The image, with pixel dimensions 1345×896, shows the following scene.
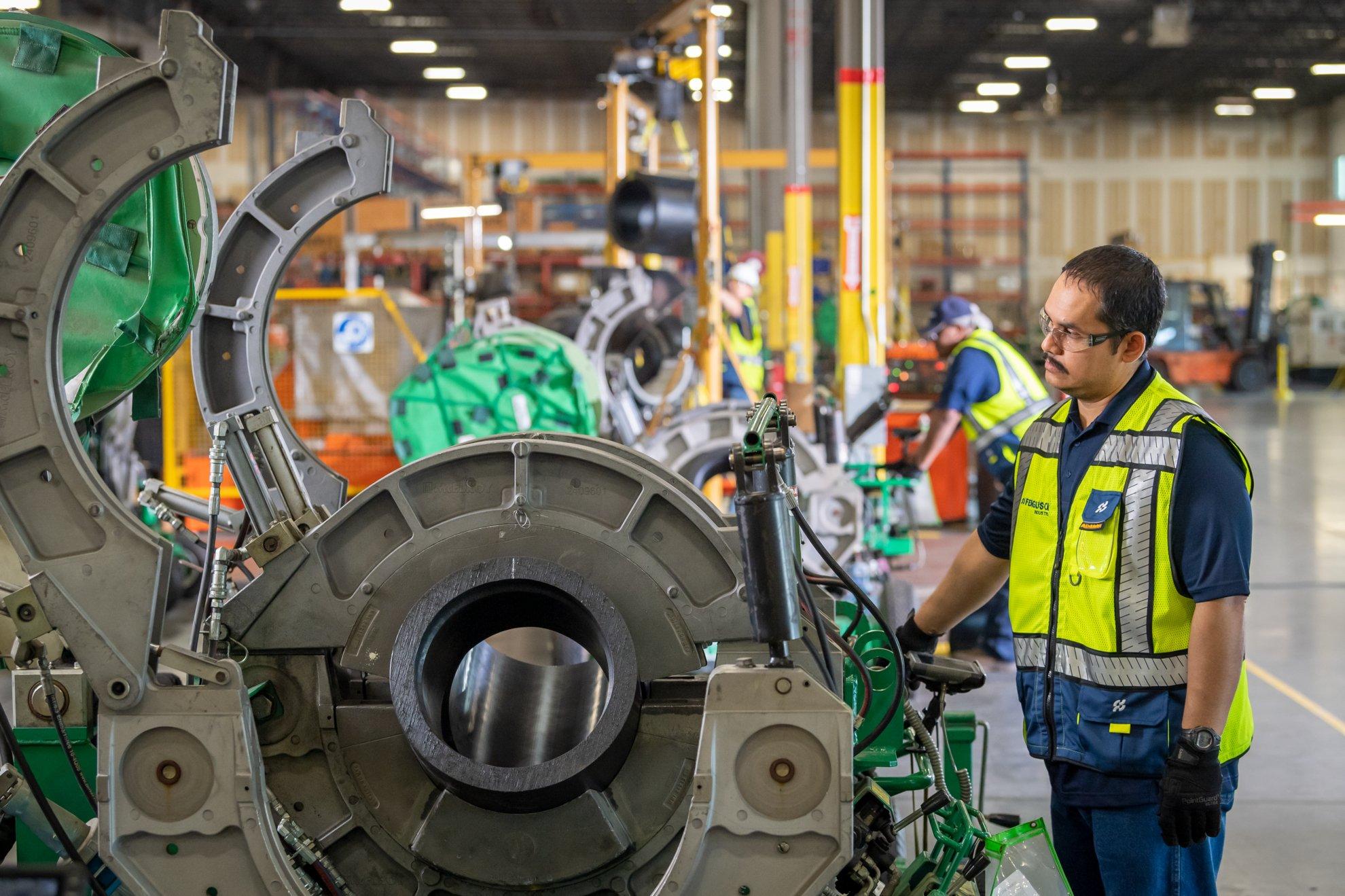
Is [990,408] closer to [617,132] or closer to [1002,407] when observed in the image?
[1002,407]

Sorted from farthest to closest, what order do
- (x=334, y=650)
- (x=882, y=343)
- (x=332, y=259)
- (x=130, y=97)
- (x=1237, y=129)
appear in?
(x=1237, y=129) < (x=332, y=259) < (x=882, y=343) < (x=334, y=650) < (x=130, y=97)

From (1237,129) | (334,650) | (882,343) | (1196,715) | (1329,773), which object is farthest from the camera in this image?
(1237,129)

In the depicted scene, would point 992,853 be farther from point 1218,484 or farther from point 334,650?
point 334,650

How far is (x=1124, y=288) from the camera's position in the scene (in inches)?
92.4

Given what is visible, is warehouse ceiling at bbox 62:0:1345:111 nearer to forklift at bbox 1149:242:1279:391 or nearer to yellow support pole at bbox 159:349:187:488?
forklift at bbox 1149:242:1279:391

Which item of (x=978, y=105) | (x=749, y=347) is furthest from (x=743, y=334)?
(x=978, y=105)

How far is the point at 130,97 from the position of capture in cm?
202

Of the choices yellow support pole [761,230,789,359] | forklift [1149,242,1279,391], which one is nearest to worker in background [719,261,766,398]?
yellow support pole [761,230,789,359]

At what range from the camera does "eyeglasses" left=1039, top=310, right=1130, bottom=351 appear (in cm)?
238

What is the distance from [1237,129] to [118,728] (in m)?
31.6

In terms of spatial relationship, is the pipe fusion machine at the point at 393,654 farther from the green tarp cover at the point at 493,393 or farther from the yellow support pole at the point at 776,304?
the yellow support pole at the point at 776,304

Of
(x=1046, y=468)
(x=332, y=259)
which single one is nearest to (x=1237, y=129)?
(x=332, y=259)

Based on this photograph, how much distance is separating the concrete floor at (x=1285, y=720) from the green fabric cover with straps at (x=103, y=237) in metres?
3.04

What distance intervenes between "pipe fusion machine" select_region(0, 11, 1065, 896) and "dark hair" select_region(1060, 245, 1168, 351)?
2.14ft
